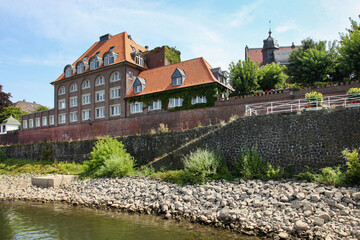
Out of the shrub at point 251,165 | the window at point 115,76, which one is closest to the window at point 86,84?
the window at point 115,76

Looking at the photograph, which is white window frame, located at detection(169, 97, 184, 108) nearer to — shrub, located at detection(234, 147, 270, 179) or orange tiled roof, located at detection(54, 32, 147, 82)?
orange tiled roof, located at detection(54, 32, 147, 82)

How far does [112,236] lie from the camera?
11375 millimetres

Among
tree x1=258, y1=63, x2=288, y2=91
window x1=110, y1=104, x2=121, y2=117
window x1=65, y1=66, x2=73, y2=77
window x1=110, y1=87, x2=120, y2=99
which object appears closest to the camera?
tree x1=258, y1=63, x2=288, y2=91

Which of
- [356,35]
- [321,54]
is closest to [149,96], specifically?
[321,54]

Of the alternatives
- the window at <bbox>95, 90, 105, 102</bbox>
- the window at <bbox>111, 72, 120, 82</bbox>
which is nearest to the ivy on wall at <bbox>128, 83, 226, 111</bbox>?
the window at <bbox>111, 72, 120, 82</bbox>

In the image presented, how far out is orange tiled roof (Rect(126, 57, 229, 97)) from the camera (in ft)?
97.0

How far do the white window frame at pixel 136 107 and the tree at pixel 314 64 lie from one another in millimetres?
17780

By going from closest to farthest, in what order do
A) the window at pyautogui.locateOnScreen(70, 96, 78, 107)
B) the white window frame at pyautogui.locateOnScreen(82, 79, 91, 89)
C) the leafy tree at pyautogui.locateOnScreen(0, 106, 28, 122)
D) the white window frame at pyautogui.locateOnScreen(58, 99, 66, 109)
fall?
1. the white window frame at pyautogui.locateOnScreen(82, 79, 91, 89)
2. the window at pyautogui.locateOnScreen(70, 96, 78, 107)
3. the white window frame at pyautogui.locateOnScreen(58, 99, 66, 109)
4. the leafy tree at pyautogui.locateOnScreen(0, 106, 28, 122)

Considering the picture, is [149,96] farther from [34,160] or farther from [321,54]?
[321,54]

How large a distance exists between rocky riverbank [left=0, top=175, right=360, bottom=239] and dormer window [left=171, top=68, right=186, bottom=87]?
14.6m

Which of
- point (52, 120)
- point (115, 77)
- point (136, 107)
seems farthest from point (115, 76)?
point (52, 120)

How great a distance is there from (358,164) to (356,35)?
1739 cm

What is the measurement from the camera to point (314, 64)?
2902 centimetres

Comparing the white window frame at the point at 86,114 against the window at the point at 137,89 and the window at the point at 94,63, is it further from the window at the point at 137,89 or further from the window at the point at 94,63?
the window at the point at 137,89
